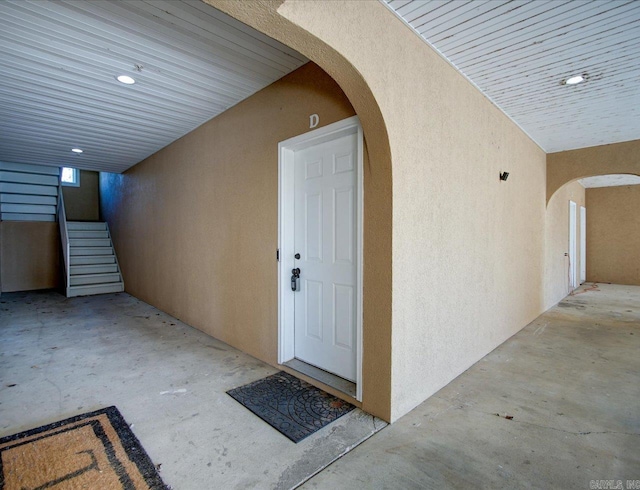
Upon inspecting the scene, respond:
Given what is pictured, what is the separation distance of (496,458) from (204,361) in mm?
2721

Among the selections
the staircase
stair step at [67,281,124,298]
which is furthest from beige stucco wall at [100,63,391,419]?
the staircase

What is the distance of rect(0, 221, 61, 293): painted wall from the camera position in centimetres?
757

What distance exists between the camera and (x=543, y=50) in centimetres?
258

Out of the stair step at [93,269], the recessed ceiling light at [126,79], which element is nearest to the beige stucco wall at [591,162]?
the recessed ceiling light at [126,79]

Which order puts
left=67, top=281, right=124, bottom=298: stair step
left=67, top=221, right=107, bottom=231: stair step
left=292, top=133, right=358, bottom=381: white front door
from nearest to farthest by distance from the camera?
left=292, top=133, right=358, bottom=381: white front door, left=67, top=281, right=124, bottom=298: stair step, left=67, top=221, right=107, bottom=231: stair step

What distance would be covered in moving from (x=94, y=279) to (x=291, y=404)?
6.86 m

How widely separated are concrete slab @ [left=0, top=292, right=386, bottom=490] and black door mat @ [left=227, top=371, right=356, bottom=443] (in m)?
0.06

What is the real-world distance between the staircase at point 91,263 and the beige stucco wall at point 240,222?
7.63ft

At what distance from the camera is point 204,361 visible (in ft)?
11.3

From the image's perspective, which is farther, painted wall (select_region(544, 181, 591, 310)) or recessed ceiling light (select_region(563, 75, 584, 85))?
painted wall (select_region(544, 181, 591, 310))

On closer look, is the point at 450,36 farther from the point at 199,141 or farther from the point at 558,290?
the point at 558,290

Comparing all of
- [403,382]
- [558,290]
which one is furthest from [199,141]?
[558,290]

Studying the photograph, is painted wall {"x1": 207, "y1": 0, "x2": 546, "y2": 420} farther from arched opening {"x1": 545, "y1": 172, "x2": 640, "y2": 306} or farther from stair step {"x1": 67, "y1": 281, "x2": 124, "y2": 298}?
stair step {"x1": 67, "y1": 281, "x2": 124, "y2": 298}

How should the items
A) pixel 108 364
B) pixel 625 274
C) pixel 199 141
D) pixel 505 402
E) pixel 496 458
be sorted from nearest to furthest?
pixel 496 458, pixel 505 402, pixel 108 364, pixel 199 141, pixel 625 274
